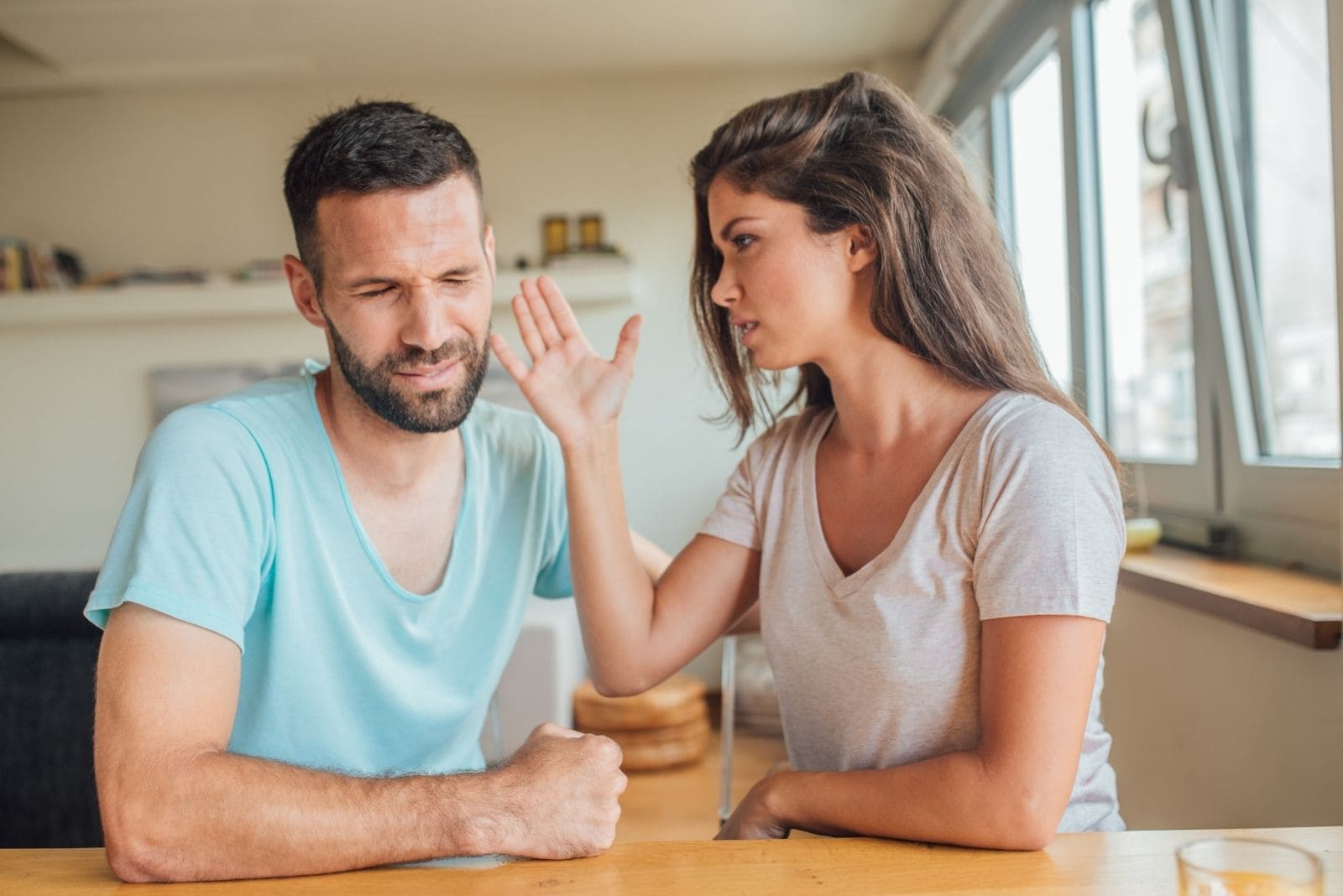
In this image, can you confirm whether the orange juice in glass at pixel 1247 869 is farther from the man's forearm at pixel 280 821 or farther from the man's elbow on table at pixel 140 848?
the man's elbow on table at pixel 140 848

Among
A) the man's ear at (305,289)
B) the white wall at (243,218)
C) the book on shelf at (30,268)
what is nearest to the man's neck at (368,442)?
the man's ear at (305,289)

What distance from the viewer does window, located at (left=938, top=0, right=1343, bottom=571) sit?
6.43 ft

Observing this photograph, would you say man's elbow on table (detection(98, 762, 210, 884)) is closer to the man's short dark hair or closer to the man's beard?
the man's beard

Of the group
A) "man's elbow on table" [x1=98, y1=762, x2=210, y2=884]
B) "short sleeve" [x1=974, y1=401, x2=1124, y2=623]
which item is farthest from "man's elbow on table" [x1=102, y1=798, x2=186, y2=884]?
A: "short sleeve" [x1=974, y1=401, x2=1124, y2=623]

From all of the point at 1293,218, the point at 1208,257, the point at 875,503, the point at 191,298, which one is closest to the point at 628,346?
the point at 875,503

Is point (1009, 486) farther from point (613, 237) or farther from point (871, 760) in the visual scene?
point (613, 237)

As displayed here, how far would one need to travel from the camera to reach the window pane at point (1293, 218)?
1.91 meters

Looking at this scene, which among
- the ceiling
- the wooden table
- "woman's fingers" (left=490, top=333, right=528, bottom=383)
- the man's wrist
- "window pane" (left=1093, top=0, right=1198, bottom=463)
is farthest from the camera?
the ceiling

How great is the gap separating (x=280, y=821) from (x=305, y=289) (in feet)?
2.72

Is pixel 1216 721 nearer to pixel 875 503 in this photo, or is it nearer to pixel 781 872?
pixel 875 503

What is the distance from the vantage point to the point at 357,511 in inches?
58.1

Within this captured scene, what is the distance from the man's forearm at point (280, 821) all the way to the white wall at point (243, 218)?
4.02 m

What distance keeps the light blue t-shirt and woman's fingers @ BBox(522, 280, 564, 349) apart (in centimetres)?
25

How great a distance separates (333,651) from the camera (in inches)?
55.7
